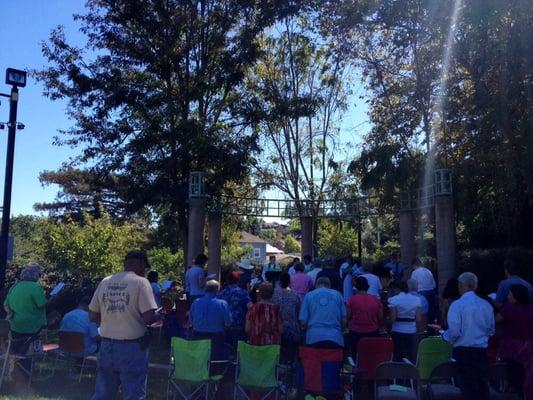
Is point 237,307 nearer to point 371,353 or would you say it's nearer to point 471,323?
point 371,353

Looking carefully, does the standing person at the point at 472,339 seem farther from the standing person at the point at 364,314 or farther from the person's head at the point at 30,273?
the person's head at the point at 30,273

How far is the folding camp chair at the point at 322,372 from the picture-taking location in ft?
19.7

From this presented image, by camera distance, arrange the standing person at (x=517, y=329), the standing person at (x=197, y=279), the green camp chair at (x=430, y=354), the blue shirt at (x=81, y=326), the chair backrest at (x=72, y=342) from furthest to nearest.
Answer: the standing person at (x=197, y=279) → the blue shirt at (x=81, y=326) → the chair backrest at (x=72, y=342) → the green camp chair at (x=430, y=354) → the standing person at (x=517, y=329)

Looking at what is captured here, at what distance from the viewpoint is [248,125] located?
17.9 metres

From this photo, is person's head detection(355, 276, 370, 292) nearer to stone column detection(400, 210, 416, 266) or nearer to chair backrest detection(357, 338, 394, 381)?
chair backrest detection(357, 338, 394, 381)

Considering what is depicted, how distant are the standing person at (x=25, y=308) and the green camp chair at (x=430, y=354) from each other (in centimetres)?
485

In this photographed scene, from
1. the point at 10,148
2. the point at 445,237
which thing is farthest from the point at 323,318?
the point at 10,148

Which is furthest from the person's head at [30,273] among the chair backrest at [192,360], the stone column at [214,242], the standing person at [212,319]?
the stone column at [214,242]

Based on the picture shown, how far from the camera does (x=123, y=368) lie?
5.20 meters

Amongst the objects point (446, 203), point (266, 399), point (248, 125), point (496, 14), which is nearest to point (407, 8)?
point (496, 14)

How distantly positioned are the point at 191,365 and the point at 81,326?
8.54 feet

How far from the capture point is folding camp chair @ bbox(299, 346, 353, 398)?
600cm

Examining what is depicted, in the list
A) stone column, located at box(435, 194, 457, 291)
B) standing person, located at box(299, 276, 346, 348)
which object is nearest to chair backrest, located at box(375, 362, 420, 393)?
standing person, located at box(299, 276, 346, 348)

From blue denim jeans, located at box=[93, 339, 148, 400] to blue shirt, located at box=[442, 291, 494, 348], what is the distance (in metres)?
3.13
